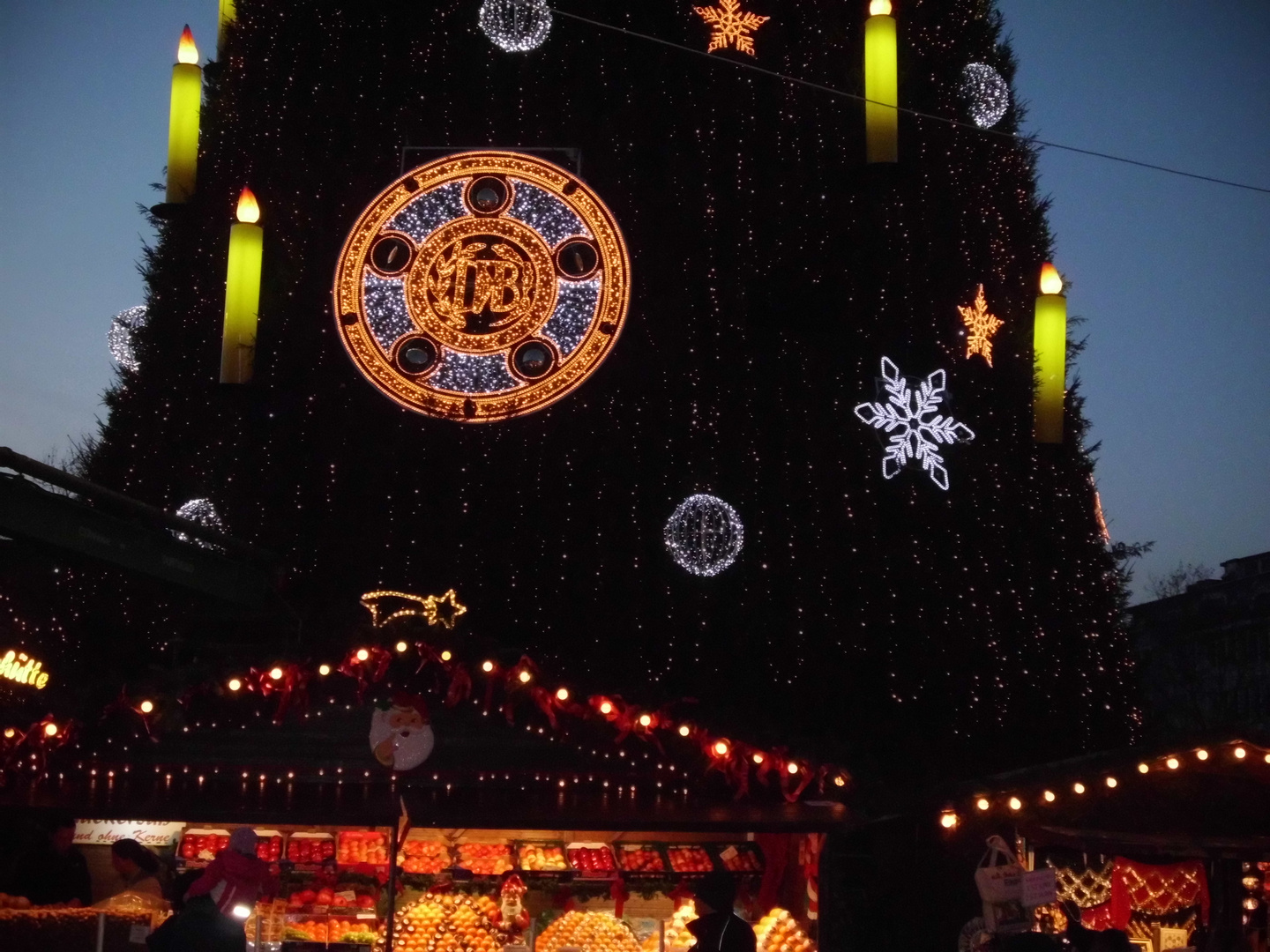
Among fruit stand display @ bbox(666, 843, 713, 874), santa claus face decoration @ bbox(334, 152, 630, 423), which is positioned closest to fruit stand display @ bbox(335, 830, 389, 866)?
fruit stand display @ bbox(666, 843, 713, 874)

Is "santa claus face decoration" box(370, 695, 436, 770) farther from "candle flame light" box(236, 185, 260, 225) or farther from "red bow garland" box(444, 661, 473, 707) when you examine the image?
"candle flame light" box(236, 185, 260, 225)

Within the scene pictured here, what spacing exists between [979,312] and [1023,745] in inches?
200

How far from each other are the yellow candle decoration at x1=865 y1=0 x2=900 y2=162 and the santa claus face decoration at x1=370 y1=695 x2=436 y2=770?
647 cm

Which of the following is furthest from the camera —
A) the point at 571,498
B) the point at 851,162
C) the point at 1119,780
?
the point at 851,162

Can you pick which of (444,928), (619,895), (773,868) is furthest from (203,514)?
(773,868)

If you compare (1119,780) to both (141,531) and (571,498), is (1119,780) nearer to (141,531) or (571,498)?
(571,498)

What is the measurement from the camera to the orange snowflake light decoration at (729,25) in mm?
17703

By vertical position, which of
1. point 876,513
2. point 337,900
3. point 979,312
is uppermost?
point 979,312

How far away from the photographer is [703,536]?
15.4 m

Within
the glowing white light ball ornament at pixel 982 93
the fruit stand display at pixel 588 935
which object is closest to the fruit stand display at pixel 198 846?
the fruit stand display at pixel 588 935

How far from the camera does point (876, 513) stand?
16.3m

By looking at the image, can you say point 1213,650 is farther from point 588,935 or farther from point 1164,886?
point 588,935

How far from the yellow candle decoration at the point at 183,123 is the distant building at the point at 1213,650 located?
2773 centimetres

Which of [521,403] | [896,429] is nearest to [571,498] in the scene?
[521,403]
